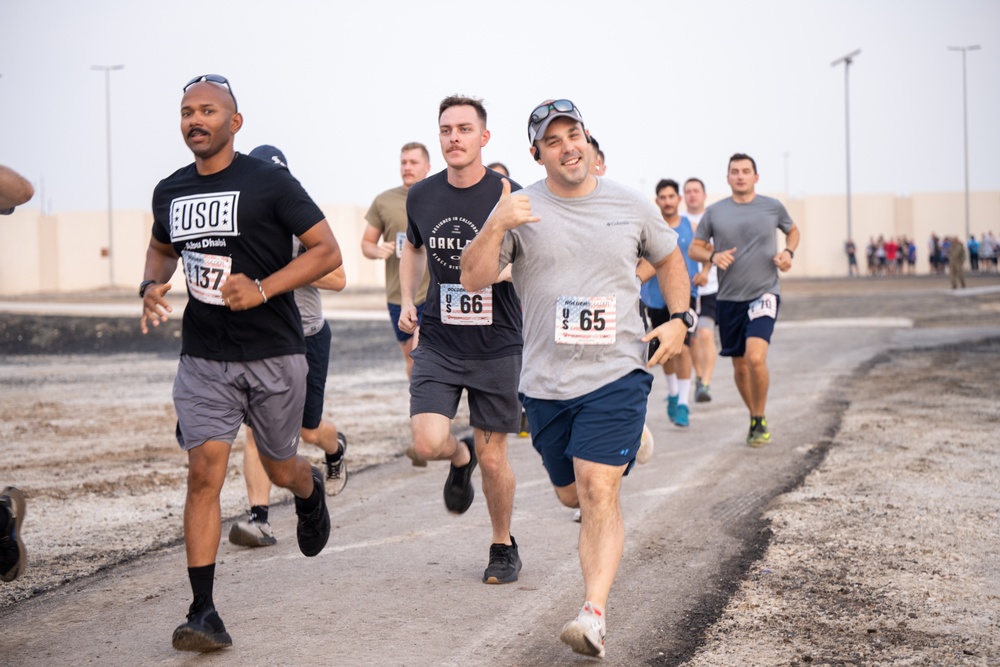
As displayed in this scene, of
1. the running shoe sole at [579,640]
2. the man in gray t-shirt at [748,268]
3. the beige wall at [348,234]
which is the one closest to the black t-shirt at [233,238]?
the running shoe sole at [579,640]

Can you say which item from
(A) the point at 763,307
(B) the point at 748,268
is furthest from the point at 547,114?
(B) the point at 748,268

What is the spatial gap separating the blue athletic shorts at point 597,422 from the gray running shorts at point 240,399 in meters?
1.04

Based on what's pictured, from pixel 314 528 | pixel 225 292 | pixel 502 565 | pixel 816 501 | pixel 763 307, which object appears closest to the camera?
pixel 225 292

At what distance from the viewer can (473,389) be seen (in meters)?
5.83

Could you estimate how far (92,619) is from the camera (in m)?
5.09

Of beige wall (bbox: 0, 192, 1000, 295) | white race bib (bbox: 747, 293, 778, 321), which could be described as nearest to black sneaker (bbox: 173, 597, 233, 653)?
white race bib (bbox: 747, 293, 778, 321)

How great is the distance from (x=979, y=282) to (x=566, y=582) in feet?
148

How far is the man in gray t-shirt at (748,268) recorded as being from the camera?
9.41 meters

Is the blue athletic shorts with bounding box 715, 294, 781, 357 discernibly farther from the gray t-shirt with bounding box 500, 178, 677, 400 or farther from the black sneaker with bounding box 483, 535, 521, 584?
the gray t-shirt with bounding box 500, 178, 677, 400

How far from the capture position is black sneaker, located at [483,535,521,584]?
5.58 meters

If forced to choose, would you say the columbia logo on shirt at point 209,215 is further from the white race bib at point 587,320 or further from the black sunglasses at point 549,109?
the white race bib at point 587,320

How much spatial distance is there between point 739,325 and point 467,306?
437 centimetres

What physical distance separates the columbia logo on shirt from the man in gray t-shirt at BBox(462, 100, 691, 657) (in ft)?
3.28

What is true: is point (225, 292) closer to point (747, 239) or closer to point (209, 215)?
point (209, 215)
